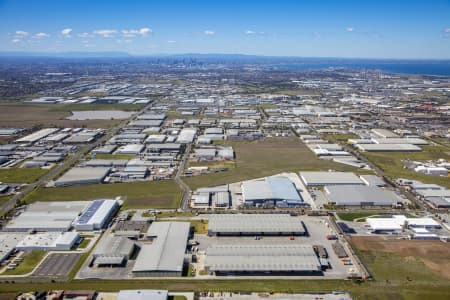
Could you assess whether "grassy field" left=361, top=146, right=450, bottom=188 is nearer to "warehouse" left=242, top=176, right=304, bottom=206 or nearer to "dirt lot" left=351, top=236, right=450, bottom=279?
"warehouse" left=242, top=176, right=304, bottom=206

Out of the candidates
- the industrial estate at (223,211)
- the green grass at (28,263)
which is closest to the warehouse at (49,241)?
the industrial estate at (223,211)

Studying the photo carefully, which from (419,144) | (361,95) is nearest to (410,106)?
(361,95)

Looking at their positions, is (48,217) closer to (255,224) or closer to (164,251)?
(164,251)

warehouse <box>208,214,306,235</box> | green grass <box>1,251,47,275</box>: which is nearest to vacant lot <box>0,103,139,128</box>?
green grass <box>1,251,47,275</box>

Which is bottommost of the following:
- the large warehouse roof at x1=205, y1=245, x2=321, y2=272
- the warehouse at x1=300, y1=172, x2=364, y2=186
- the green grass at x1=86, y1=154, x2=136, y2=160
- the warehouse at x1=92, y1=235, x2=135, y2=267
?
the warehouse at x1=92, y1=235, x2=135, y2=267

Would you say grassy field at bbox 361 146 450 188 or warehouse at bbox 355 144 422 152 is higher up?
warehouse at bbox 355 144 422 152

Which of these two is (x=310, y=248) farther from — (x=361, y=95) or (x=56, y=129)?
(x=361, y=95)

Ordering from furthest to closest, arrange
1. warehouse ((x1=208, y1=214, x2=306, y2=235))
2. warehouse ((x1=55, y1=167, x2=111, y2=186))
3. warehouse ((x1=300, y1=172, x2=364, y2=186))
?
warehouse ((x1=55, y1=167, x2=111, y2=186)) → warehouse ((x1=300, y1=172, x2=364, y2=186)) → warehouse ((x1=208, y1=214, x2=306, y2=235))

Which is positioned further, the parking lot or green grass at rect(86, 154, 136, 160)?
green grass at rect(86, 154, 136, 160)
